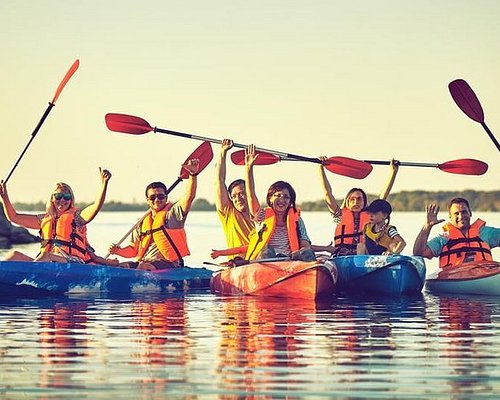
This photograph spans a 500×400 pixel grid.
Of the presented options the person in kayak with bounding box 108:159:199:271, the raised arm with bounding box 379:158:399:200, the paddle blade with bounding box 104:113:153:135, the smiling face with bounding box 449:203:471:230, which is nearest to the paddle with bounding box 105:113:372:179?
the paddle blade with bounding box 104:113:153:135

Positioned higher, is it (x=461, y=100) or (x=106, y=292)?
(x=461, y=100)

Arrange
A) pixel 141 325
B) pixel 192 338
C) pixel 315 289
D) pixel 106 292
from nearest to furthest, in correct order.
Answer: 1. pixel 192 338
2. pixel 141 325
3. pixel 315 289
4. pixel 106 292

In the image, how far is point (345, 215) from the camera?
1664cm

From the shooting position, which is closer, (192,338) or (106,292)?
(192,338)

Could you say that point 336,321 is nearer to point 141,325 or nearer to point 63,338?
point 141,325

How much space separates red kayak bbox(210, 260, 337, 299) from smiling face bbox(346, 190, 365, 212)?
5.78ft

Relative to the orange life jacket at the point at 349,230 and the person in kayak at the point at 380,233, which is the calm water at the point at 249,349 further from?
the orange life jacket at the point at 349,230

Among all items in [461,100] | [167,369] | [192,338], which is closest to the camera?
[167,369]

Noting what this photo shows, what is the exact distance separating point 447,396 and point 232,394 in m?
1.22

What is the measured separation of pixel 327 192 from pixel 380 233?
1.84m

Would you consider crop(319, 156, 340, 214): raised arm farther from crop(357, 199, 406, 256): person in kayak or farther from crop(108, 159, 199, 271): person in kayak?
crop(108, 159, 199, 271): person in kayak

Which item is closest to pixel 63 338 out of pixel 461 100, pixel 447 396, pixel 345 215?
pixel 447 396

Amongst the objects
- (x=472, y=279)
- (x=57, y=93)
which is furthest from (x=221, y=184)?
(x=57, y=93)

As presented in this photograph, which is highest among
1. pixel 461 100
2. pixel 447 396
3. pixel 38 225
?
pixel 461 100
